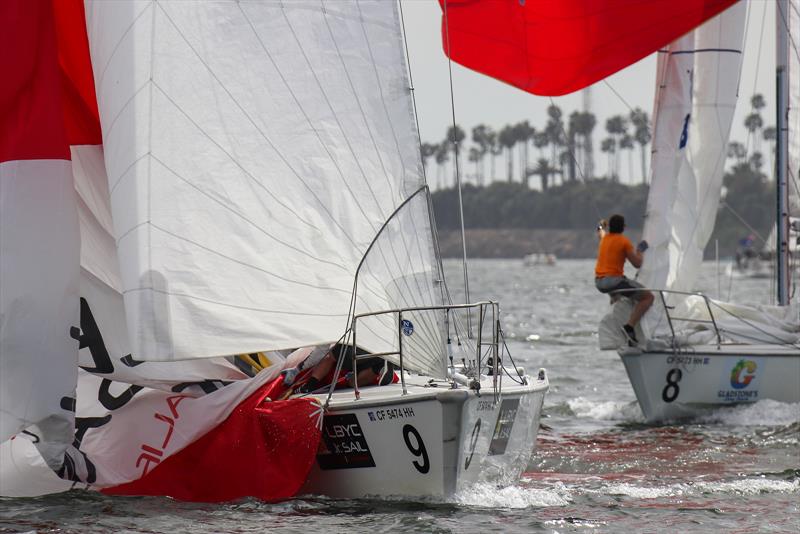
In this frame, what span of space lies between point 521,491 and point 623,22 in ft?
11.2

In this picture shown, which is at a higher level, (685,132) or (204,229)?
(685,132)

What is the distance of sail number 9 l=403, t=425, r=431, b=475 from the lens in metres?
6.75

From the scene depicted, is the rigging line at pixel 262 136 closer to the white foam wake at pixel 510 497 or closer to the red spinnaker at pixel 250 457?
the red spinnaker at pixel 250 457

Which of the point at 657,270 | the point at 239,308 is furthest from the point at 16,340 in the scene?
the point at 657,270

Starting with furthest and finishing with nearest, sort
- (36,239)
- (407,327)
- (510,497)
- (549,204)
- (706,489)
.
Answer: (549,204), (706,489), (36,239), (510,497), (407,327)

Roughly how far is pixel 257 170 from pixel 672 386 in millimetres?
5599

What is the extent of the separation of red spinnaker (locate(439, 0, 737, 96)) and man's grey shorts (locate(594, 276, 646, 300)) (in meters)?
2.30

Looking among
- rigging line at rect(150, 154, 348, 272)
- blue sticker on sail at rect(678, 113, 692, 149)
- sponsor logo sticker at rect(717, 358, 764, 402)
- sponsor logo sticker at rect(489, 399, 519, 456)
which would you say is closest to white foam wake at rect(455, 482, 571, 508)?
sponsor logo sticker at rect(489, 399, 519, 456)

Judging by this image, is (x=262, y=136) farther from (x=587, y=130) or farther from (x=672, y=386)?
(x=587, y=130)

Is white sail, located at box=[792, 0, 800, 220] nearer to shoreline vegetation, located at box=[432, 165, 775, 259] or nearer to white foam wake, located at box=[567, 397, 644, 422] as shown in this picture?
white foam wake, located at box=[567, 397, 644, 422]

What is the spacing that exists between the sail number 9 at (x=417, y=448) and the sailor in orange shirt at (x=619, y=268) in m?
4.99

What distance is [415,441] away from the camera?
677cm

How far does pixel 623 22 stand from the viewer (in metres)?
9.23

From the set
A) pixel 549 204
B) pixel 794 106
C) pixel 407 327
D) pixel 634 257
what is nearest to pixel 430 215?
pixel 407 327
